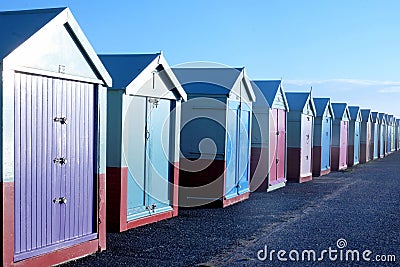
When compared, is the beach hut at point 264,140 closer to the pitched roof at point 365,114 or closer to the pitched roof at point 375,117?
the pitched roof at point 365,114

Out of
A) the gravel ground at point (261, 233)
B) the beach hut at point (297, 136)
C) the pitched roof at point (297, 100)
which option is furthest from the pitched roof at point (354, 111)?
the gravel ground at point (261, 233)

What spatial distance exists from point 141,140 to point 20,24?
412 cm

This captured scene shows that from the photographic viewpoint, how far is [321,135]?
2525cm

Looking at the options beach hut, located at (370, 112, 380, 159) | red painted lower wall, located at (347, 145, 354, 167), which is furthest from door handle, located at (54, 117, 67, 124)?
beach hut, located at (370, 112, 380, 159)

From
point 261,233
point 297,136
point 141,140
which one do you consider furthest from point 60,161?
point 297,136

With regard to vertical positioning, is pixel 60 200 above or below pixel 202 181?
above

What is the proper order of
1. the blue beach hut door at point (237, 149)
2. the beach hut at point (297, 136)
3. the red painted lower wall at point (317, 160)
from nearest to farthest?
the blue beach hut door at point (237, 149) < the beach hut at point (297, 136) < the red painted lower wall at point (317, 160)

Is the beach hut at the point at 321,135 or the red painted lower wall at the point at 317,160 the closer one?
the beach hut at the point at 321,135

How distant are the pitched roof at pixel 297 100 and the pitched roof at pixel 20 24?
48.6 ft

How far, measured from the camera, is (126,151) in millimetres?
10727

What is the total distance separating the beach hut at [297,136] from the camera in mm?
21750

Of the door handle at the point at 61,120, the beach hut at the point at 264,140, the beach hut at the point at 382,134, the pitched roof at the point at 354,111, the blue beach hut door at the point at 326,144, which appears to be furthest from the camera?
the beach hut at the point at 382,134

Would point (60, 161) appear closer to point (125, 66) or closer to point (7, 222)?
point (7, 222)

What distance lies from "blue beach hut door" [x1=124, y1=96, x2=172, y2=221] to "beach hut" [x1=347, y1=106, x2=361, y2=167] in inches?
873
